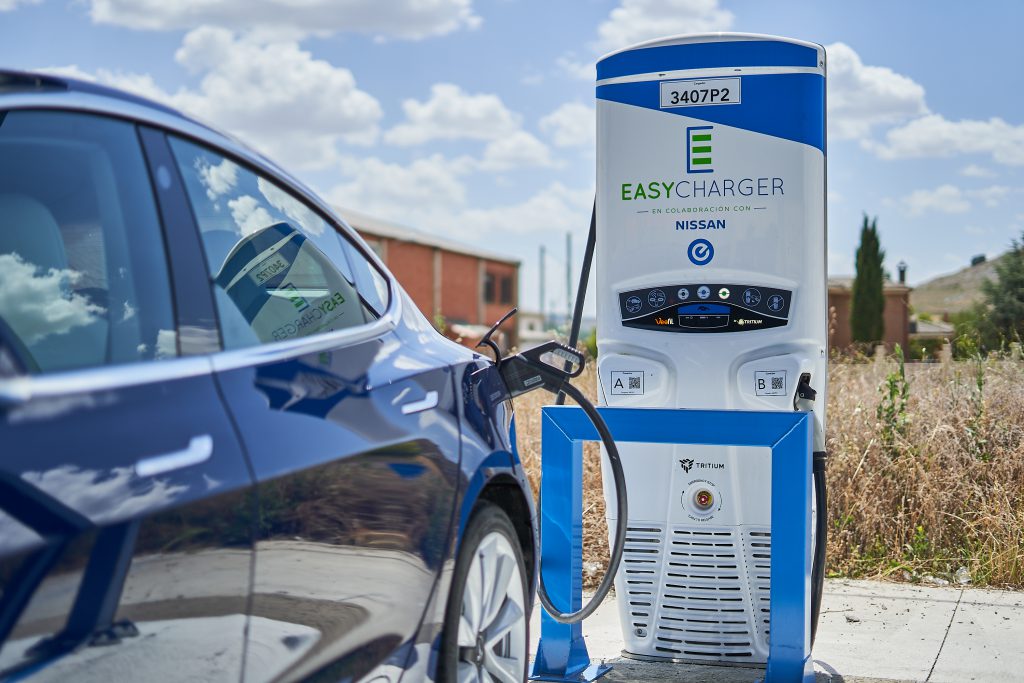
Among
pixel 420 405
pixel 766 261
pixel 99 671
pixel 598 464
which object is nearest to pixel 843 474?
pixel 598 464

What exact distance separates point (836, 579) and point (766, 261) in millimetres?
2599

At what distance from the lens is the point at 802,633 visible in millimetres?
4277

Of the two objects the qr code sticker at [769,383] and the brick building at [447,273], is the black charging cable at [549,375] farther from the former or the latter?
the brick building at [447,273]

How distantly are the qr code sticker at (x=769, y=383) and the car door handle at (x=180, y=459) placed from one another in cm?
311

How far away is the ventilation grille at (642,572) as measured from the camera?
4844mm

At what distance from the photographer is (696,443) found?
14.4ft

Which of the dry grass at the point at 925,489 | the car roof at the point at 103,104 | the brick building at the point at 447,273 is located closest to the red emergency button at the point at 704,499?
the dry grass at the point at 925,489

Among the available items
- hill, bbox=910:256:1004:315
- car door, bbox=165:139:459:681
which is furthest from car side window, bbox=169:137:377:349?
hill, bbox=910:256:1004:315

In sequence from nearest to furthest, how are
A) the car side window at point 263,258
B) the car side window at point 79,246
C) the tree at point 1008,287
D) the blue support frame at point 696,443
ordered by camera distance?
the car side window at point 79,246 < the car side window at point 263,258 < the blue support frame at point 696,443 < the tree at point 1008,287

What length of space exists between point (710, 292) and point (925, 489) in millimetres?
2784

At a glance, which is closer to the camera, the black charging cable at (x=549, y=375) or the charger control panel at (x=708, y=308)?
the black charging cable at (x=549, y=375)

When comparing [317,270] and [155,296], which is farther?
[317,270]

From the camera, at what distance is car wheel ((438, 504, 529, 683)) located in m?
2.91

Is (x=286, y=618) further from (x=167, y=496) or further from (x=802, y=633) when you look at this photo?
(x=802, y=633)
